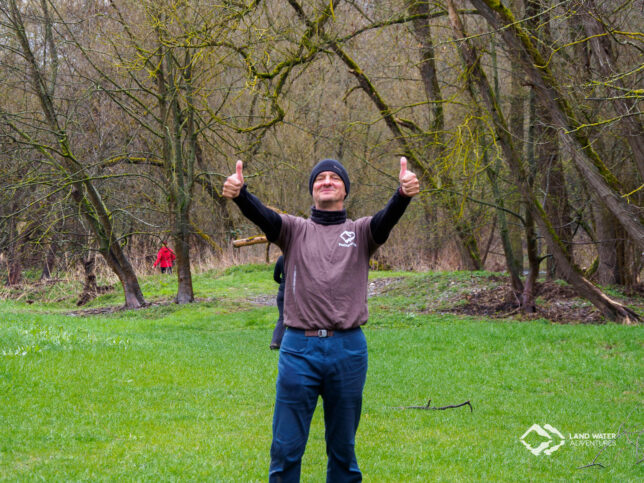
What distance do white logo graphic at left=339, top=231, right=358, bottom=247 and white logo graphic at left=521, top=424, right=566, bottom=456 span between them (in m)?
3.28

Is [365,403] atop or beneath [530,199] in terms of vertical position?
beneath

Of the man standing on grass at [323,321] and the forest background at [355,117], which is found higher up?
the forest background at [355,117]

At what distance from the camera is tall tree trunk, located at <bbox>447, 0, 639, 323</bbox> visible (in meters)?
13.7

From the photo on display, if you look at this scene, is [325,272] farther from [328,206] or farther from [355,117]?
[355,117]

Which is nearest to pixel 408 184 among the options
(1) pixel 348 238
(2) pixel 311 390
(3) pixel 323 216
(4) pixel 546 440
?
(1) pixel 348 238

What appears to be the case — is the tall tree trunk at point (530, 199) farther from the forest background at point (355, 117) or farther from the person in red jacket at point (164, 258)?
the person in red jacket at point (164, 258)

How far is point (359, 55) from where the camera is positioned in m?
22.2

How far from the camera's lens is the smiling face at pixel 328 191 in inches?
169

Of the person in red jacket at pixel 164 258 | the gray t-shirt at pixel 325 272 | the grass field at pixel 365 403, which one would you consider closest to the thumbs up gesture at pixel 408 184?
the gray t-shirt at pixel 325 272

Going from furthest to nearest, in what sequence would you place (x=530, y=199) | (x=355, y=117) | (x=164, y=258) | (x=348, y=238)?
(x=355, y=117) < (x=164, y=258) < (x=530, y=199) < (x=348, y=238)

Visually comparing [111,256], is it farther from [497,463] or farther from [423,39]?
[497,463]

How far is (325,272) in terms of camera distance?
4.07 metres

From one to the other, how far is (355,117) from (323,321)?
25.8 meters

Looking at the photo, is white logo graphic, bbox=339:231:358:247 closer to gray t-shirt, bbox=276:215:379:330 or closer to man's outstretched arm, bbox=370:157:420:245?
gray t-shirt, bbox=276:215:379:330
